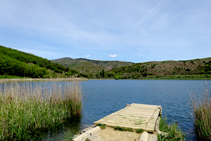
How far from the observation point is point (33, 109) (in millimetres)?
6766

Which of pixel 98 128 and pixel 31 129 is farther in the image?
pixel 31 129

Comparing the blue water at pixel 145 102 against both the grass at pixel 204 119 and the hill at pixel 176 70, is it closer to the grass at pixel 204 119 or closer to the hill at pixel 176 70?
the grass at pixel 204 119

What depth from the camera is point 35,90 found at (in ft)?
27.5

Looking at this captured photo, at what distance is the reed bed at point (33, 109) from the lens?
561 cm

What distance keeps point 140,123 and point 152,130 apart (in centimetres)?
84

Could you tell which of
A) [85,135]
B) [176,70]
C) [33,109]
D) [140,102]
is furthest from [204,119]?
[176,70]

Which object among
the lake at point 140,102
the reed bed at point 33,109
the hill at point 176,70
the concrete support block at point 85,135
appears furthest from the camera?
the hill at point 176,70

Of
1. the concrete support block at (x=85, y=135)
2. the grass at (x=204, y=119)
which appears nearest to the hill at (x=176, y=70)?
the grass at (x=204, y=119)

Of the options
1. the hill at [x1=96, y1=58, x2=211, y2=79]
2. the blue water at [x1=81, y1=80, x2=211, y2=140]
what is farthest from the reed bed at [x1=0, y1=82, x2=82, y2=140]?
the hill at [x1=96, y1=58, x2=211, y2=79]

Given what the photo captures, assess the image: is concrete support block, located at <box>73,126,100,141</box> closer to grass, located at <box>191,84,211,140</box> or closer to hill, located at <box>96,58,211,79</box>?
grass, located at <box>191,84,211,140</box>

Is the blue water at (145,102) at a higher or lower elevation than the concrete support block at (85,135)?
lower

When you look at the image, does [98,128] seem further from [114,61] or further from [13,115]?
[114,61]

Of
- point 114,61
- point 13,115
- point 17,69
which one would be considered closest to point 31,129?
point 13,115

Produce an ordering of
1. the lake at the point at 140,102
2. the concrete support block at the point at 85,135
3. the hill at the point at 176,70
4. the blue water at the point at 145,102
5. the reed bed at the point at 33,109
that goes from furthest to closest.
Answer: the hill at the point at 176,70 < the blue water at the point at 145,102 < the lake at the point at 140,102 < the reed bed at the point at 33,109 < the concrete support block at the point at 85,135
